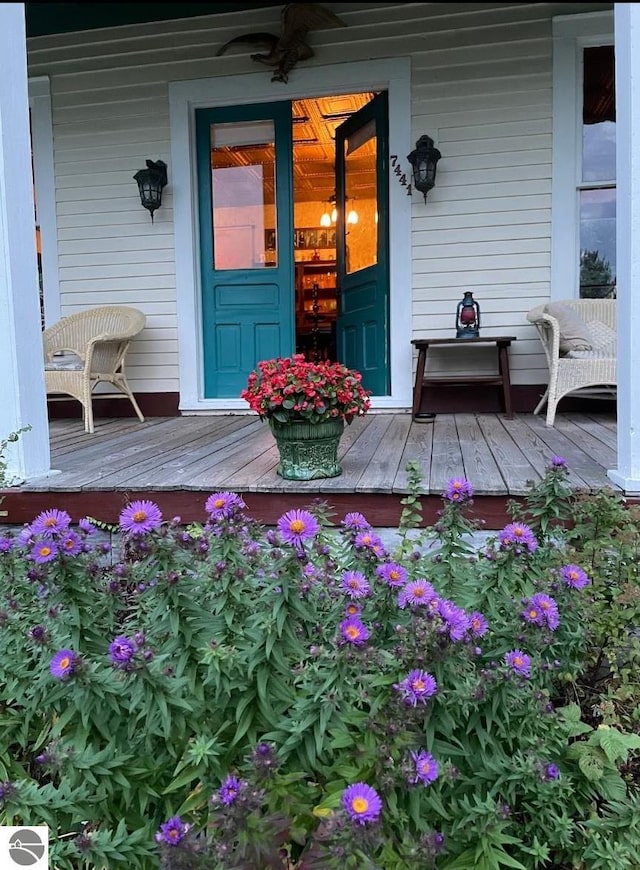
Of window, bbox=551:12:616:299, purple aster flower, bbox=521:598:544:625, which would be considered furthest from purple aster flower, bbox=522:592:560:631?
window, bbox=551:12:616:299

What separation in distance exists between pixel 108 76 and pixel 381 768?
5098 millimetres

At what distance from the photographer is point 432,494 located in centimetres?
224

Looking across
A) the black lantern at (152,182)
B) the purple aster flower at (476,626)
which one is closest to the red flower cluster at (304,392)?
the purple aster flower at (476,626)

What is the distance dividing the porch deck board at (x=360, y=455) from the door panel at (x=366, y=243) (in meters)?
0.65

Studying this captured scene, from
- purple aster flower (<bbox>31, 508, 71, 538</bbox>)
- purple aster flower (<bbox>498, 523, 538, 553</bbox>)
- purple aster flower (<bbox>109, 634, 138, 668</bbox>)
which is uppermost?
purple aster flower (<bbox>31, 508, 71, 538</bbox>)

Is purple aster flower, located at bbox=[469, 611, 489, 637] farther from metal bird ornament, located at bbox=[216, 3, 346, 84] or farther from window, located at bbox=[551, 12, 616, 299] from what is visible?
metal bird ornament, located at bbox=[216, 3, 346, 84]

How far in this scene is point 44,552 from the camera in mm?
1151

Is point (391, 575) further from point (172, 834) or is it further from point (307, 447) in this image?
point (307, 447)

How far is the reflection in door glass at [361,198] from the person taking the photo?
4.44 meters

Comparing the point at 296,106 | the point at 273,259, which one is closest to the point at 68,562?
the point at 273,259

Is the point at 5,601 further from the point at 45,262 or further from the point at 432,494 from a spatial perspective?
the point at 45,262

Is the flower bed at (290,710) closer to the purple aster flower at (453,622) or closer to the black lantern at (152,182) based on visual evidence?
the purple aster flower at (453,622)

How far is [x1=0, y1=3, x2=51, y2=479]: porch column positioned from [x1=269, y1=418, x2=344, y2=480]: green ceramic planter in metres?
1.02

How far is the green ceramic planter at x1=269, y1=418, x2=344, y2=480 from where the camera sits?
2355 millimetres
